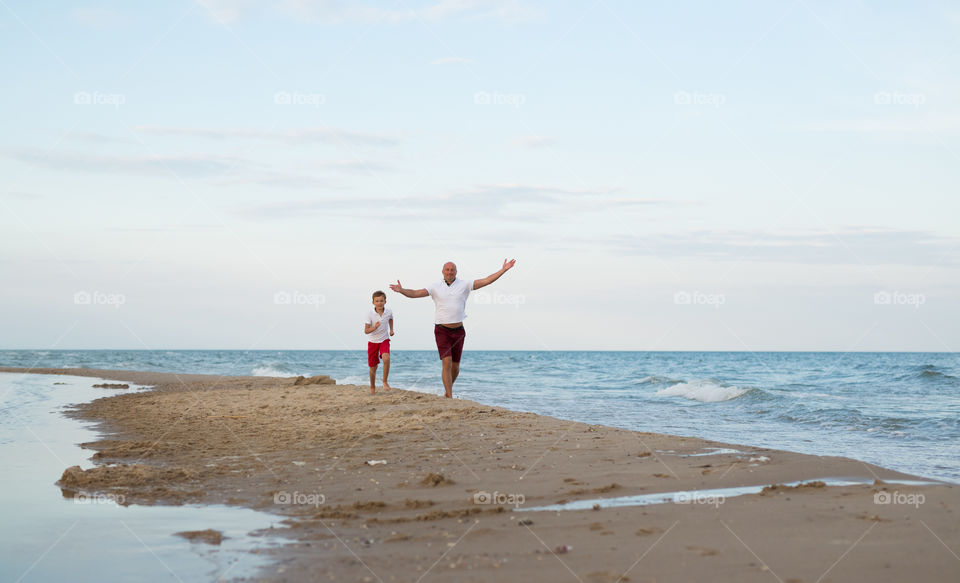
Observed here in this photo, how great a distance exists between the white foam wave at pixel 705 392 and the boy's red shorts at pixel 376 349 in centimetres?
811

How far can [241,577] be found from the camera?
11.8 feet

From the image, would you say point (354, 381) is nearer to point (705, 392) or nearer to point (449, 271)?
point (705, 392)

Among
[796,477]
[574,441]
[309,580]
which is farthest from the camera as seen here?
[574,441]

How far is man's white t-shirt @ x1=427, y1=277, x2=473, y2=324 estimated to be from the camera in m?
11.2

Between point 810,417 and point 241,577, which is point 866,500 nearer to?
point 241,577

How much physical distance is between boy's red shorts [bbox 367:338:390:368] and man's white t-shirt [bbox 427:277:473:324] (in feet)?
6.62

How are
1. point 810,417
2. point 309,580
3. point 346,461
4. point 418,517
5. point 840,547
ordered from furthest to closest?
point 810,417
point 346,461
point 418,517
point 840,547
point 309,580

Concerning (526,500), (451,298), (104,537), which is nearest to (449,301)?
(451,298)

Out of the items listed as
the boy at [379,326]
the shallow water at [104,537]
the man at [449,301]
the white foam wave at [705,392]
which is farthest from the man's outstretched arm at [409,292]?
the white foam wave at [705,392]

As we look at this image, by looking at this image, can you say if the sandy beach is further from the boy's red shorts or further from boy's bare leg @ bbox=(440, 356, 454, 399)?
the boy's red shorts

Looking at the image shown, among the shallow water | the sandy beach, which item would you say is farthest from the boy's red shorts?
the shallow water

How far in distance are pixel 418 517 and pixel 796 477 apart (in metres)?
3.09

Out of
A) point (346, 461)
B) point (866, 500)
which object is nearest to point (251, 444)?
point (346, 461)

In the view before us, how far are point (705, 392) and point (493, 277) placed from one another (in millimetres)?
10286
